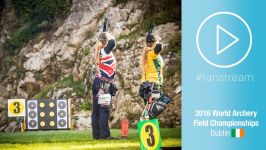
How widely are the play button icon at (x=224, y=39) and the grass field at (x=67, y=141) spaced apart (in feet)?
1.99

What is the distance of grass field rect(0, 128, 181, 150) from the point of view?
6.26 metres

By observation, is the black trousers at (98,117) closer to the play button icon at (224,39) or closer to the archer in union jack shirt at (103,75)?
the archer in union jack shirt at (103,75)

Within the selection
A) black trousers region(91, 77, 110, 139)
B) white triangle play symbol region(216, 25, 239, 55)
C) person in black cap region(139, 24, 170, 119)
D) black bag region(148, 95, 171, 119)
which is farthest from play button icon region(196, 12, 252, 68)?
black trousers region(91, 77, 110, 139)

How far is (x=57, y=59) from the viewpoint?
636cm

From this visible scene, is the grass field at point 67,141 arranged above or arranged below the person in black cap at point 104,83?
below

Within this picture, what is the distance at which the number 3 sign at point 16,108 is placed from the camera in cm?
630

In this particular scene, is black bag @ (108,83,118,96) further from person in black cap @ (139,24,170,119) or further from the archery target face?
the archery target face

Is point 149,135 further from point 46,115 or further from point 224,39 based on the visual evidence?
point 224,39

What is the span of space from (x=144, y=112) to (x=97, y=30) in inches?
27.7

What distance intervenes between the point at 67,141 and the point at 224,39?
4.55 feet

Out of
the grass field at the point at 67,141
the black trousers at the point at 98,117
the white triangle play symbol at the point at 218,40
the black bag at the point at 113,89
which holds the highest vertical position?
the white triangle play symbol at the point at 218,40

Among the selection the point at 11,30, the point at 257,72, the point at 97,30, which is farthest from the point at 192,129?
the point at 11,30

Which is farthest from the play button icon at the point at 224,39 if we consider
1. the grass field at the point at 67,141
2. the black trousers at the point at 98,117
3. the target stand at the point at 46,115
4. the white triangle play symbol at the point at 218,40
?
the target stand at the point at 46,115

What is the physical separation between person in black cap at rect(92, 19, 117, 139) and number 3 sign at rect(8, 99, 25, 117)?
1.75 feet
